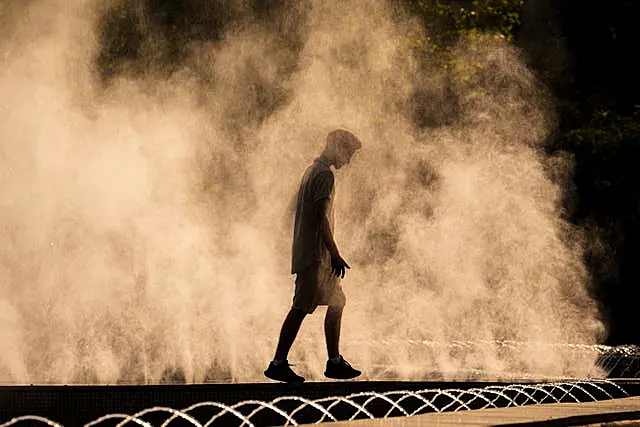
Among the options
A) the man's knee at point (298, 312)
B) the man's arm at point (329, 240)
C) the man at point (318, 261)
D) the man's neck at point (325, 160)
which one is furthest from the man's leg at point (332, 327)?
the man's neck at point (325, 160)

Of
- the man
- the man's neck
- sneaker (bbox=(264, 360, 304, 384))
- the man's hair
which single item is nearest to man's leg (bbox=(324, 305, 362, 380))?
the man

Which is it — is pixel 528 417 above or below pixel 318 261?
below

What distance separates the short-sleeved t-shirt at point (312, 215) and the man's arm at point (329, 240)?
0.08 feet

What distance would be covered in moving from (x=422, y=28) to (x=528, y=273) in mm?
6395

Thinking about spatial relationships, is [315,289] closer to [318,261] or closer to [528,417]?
[318,261]

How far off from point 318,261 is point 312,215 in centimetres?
30

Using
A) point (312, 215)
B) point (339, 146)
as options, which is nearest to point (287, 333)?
point (312, 215)

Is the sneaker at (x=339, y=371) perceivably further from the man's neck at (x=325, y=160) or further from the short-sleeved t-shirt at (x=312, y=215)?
the man's neck at (x=325, y=160)

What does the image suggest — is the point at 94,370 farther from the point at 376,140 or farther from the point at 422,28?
the point at 422,28

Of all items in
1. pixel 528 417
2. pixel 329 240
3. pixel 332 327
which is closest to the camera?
pixel 528 417

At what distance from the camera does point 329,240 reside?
8641 mm

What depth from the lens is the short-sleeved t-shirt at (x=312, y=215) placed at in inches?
342

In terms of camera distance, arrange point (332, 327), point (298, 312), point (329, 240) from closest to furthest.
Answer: point (329, 240), point (298, 312), point (332, 327)

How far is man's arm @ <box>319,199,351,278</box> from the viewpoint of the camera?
28.3 ft
